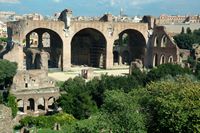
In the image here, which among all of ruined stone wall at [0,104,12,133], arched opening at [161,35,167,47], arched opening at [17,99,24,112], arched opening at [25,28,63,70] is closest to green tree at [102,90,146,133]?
ruined stone wall at [0,104,12,133]

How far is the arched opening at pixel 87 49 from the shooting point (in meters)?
63.8

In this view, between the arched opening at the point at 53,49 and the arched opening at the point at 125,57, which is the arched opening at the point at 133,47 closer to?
the arched opening at the point at 125,57

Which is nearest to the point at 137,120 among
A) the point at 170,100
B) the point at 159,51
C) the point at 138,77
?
the point at 170,100

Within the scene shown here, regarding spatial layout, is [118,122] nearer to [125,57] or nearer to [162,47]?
[162,47]

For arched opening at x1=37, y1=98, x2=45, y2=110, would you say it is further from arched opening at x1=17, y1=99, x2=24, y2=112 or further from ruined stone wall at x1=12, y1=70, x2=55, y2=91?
ruined stone wall at x1=12, y1=70, x2=55, y2=91

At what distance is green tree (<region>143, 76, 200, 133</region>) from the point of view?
68.4ft

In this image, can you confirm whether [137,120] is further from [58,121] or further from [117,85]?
[117,85]

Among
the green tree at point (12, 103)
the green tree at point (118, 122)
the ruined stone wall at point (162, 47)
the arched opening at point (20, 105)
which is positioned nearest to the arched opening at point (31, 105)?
the arched opening at point (20, 105)

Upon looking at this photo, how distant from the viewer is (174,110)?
21219 mm

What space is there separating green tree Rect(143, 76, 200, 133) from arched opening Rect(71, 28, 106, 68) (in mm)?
40200

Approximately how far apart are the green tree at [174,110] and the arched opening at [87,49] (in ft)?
132

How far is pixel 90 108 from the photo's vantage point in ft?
108

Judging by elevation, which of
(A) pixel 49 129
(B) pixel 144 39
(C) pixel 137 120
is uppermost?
(B) pixel 144 39

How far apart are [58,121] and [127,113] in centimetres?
1096
